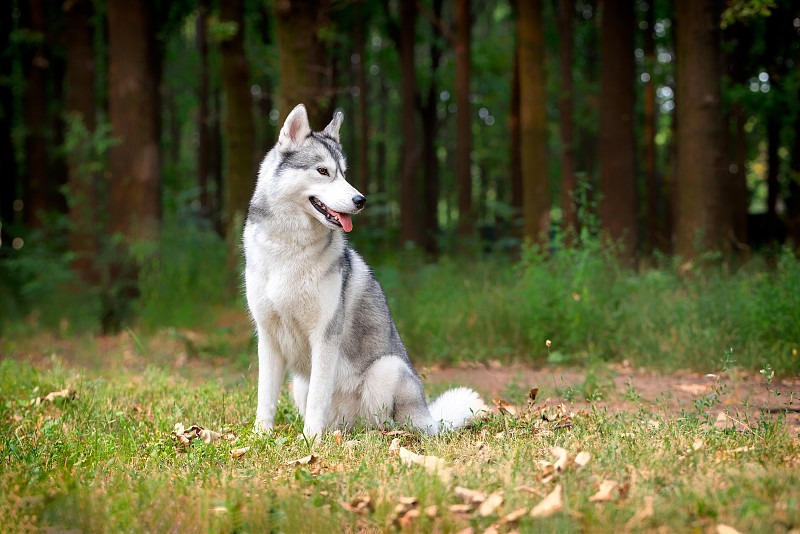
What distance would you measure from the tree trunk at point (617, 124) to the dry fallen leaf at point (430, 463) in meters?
8.73

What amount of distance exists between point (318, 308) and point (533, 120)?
8.72m

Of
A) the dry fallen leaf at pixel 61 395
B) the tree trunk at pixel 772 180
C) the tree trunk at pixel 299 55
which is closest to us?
the dry fallen leaf at pixel 61 395

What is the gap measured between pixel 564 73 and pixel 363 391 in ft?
44.3

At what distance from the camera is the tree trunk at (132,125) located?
37.9 ft

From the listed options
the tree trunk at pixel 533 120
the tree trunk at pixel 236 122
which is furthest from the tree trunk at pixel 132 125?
the tree trunk at pixel 533 120

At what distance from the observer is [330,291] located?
191 inches

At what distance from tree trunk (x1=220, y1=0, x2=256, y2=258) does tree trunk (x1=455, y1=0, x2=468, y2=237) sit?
5498 mm

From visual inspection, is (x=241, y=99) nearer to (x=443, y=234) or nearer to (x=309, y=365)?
(x=309, y=365)

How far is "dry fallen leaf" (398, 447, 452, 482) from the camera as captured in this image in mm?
3591

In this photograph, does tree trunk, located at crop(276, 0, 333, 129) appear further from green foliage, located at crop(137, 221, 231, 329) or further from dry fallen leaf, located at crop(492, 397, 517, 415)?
dry fallen leaf, located at crop(492, 397, 517, 415)

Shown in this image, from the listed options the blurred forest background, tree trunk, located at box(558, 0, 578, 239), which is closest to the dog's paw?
the blurred forest background

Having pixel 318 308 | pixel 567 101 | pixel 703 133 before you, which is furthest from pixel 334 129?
pixel 567 101

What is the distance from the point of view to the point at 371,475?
3729mm

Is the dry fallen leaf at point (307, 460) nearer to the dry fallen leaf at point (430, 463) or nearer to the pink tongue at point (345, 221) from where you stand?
the dry fallen leaf at point (430, 463)
